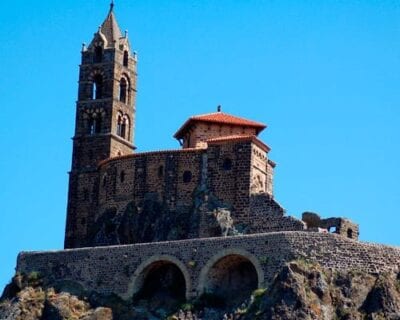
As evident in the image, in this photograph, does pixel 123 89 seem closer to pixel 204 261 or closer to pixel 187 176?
pixel 187 176

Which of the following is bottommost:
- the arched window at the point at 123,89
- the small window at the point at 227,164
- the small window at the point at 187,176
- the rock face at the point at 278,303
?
the rock face at the point at 278,303

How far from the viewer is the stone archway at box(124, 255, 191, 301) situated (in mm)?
87938

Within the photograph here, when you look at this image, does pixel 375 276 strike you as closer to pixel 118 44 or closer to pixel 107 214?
pixel 107 214

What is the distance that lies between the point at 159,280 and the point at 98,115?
63.7 ft

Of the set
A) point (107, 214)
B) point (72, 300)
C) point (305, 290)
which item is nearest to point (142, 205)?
point (107, 214)

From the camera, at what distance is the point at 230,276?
87125 mm

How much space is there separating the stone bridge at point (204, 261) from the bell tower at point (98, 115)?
31.1ft

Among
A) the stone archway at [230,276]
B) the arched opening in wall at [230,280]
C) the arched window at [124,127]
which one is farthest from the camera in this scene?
the arched window at [124,127]

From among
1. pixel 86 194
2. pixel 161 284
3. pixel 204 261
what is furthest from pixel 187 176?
pixel 204 261

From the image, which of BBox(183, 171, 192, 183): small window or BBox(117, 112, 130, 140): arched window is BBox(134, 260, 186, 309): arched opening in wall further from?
BBox(117, 112, 130, 140): arched window

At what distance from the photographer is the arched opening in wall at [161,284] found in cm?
8788

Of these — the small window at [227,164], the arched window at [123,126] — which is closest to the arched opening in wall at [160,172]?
the small window at [227,164]

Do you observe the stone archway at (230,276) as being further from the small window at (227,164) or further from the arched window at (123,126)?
the arched window at (123,126)

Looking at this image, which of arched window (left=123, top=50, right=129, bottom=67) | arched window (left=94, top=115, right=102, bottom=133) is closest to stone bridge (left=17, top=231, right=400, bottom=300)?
arched window (left=94, top=115, right=102, bottom=133)
